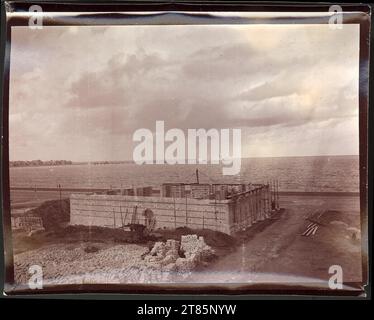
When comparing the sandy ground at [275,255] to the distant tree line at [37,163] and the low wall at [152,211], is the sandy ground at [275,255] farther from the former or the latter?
the distant tree line at [37,163]

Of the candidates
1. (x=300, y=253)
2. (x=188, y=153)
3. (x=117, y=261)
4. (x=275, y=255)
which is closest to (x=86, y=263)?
(x=117, y=261)

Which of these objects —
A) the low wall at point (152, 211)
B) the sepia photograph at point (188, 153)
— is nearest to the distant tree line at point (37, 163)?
the sepia photograph at point (188, 153)

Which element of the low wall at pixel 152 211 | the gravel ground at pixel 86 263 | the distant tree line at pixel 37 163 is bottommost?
the gravel ground at pixel 86 263

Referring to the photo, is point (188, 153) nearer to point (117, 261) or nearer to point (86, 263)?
point (117, 261)

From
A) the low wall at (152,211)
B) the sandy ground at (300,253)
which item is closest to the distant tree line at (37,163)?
the low wall at (152,211)

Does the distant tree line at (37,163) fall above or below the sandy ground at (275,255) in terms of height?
above
